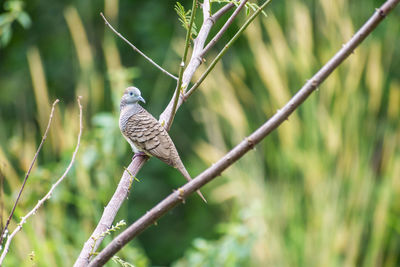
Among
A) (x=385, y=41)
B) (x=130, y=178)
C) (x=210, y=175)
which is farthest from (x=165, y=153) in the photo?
(x=385, y=41)

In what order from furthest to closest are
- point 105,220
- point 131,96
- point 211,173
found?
point 131,96, point 105,220, point 211,173

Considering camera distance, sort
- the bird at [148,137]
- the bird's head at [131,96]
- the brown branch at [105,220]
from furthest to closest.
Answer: the bird's head at [131,96] → the bird at [148,137] → the brown branch at [105,220]

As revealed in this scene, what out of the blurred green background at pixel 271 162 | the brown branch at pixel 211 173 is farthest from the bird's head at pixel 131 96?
the brown branch at pixel 211 173

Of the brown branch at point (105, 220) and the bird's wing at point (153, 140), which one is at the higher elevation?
the bird's wing at point (153, 140)

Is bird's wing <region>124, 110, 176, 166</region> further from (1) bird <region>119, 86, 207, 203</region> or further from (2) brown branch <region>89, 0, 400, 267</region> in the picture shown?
(2) brown branch <region>89, 0, 400, 267</region>

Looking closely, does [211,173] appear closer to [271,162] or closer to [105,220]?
[105,220]

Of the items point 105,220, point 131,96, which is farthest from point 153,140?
point 105,220

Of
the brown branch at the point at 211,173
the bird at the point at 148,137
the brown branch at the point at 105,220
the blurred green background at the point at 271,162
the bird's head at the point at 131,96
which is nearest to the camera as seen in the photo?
the brown branch at the point at 211,173

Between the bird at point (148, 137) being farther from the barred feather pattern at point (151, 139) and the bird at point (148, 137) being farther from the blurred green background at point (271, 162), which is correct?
the blurred green background at point (271, 162)

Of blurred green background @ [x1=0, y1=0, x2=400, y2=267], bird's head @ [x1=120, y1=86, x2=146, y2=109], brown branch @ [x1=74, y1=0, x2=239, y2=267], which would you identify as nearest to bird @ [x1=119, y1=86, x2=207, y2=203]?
bird's head @ [x1=120, y1=86, x2=146, y2=109]

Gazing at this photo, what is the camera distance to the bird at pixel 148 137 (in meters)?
1.99

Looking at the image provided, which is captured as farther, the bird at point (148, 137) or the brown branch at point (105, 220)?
the bird at point (148, 137)

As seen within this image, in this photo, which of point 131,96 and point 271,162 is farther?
point 271,162

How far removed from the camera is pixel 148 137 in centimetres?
204
